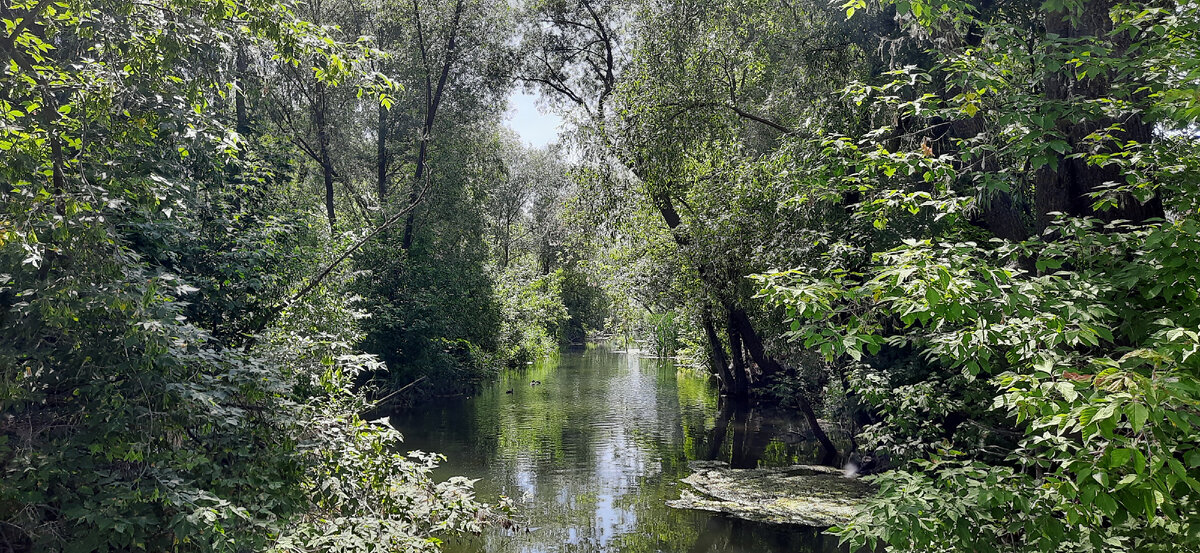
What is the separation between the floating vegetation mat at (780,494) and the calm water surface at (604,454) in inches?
9.8

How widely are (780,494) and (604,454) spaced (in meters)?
4.86

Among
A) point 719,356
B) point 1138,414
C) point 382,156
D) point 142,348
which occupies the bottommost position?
point 719,356

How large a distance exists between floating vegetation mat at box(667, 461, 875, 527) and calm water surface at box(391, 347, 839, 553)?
25 cm

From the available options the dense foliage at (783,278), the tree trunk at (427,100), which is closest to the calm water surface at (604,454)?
the dense foliage at (783,278)

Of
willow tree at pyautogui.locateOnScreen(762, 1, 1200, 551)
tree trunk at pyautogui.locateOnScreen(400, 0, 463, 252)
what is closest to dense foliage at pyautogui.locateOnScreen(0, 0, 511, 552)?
willow tree at pyautogui.locateOnScreen(762, 1, 1200, 551)

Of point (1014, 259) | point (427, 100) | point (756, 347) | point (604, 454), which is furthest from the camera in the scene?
point (427, 100)

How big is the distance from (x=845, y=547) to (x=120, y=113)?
33.4 ft

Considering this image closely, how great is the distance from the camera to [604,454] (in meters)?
15.7

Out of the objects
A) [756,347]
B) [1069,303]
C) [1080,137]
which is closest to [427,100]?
[756,347]

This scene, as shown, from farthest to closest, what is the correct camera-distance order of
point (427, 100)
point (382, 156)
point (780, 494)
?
1. point (382, 156)
2. point (427, 100)
3. point (780, 494)

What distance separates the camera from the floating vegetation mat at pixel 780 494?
1070 cm

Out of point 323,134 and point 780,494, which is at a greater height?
point 323,134

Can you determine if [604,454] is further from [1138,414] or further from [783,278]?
[1138,414]

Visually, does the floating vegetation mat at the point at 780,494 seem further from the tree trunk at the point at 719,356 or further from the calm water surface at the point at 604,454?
the tree trunk at the point at 719,356
